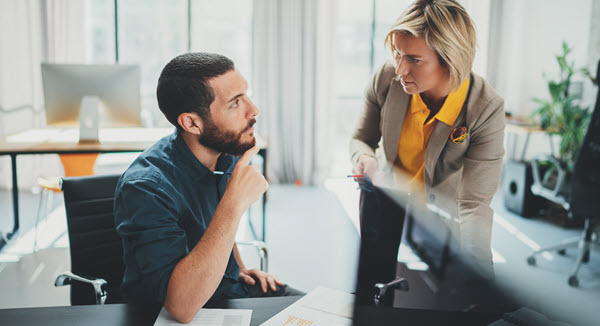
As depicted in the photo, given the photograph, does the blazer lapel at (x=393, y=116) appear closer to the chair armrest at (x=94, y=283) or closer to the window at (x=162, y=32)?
the chair armrest at (x=94, y=283)

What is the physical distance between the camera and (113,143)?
2.97 meters

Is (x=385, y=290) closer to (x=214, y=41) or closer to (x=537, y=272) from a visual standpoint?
(x=537, y=272)

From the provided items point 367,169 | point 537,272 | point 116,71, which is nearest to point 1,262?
point 116,71

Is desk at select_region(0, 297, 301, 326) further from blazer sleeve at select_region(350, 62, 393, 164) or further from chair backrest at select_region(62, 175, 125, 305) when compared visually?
blazer sleeve at select_region(350, 62, 393, 164)

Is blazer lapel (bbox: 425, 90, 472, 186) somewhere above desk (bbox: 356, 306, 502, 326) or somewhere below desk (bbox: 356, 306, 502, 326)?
above

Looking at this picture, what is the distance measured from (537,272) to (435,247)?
1.35 metres

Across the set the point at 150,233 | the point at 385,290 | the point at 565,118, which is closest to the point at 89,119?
the point at 150,233

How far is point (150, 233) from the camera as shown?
1138 millimetres

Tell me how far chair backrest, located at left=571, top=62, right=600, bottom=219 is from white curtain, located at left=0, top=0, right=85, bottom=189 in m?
4.06

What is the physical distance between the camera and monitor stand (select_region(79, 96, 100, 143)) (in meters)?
2.87

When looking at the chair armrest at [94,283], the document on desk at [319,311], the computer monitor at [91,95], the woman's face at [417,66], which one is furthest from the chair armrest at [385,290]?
the computer monitor at [91,95]

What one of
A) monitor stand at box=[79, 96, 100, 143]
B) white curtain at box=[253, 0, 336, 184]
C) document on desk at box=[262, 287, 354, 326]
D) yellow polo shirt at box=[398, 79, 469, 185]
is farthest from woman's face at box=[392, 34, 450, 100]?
white curtain at box=[253, 0, 336, 184]

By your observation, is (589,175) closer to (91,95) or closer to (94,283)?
(94,283)

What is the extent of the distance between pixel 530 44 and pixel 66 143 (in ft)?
14.2
